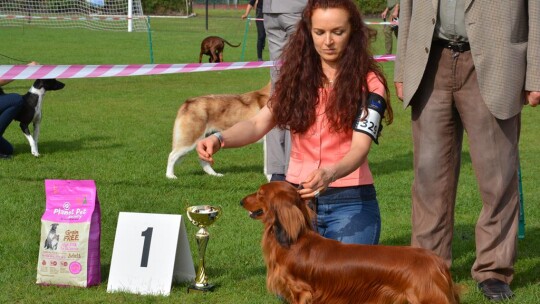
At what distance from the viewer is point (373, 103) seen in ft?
13.3

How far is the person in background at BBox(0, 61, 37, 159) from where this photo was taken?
29.0 feet

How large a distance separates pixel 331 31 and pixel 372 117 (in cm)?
45

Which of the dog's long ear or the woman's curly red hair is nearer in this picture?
the dog's long ear

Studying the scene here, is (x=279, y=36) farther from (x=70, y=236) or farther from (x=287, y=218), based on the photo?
(x=287, y=218)

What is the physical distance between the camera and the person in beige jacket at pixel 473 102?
4008 mm

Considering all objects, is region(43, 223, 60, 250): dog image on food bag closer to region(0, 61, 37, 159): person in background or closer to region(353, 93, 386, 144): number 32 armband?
region(353, 93, 386, 144): number 32 armband

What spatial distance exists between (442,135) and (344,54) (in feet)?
2.28

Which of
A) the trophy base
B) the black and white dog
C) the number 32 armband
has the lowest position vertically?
the black and white dog

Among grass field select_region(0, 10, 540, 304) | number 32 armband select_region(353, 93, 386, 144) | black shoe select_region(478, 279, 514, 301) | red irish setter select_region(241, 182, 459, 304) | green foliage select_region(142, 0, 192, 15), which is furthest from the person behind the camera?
green foliage select_region(142, 0, 192, 15)

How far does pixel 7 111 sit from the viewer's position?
9094 millimetres

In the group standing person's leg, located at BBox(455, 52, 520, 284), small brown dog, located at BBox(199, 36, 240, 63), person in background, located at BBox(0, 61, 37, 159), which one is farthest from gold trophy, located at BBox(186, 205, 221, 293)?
small brown dog, located at BBox(199, 36, 240, 63)

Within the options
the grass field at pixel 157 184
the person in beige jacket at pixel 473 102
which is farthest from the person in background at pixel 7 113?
the person in beige jacket at pixel 473 102

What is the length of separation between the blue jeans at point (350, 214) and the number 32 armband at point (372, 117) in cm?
39

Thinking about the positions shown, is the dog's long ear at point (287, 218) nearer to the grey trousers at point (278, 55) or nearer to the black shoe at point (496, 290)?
the black shoe at point (496, 290)
